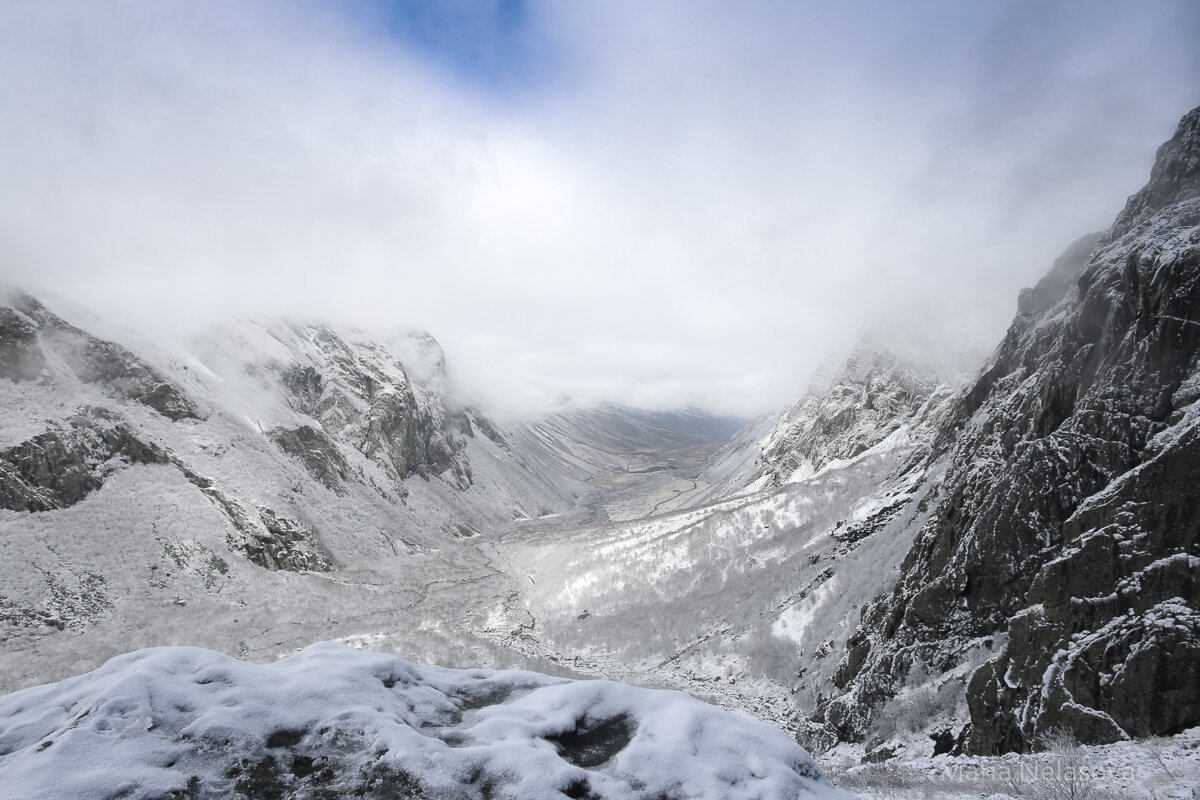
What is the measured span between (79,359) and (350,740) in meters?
89.3

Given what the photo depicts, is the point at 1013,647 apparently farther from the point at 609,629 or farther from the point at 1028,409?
the point at 609,629

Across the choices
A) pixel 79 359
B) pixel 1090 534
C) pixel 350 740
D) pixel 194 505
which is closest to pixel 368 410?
pixel 79 359

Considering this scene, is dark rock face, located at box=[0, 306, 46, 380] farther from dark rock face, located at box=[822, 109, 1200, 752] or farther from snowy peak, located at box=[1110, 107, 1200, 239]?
snowy peak, located at box=[1110, 107, 1200, 239]

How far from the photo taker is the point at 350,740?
25.2 ft

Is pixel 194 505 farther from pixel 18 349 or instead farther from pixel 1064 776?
pixel 1064 776

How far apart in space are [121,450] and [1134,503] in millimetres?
86138

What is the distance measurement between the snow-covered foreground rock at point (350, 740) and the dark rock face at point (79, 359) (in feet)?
254

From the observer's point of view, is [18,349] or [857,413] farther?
[857,413]

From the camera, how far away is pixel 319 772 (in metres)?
7.32

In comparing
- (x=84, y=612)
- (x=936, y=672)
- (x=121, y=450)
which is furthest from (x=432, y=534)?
(x=936, y=672)

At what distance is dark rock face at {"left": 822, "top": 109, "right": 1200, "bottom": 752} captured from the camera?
15.7 meters

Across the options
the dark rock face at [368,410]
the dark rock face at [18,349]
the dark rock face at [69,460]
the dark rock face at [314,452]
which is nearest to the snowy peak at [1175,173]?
the dark rock face at [69,460]

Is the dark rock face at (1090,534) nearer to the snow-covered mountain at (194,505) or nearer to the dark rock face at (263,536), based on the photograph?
the snow-covered mountain at (194,505)

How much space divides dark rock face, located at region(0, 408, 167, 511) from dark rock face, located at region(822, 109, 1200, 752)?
72.5m
